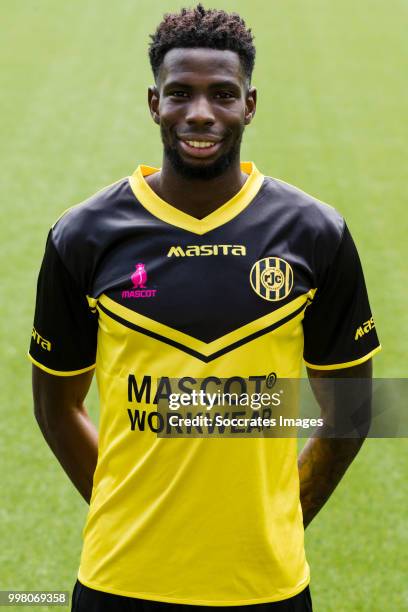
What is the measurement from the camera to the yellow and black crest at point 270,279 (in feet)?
8.91

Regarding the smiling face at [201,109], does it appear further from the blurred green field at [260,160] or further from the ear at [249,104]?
the blurred green field at [260,160]

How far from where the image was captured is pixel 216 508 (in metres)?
2.67

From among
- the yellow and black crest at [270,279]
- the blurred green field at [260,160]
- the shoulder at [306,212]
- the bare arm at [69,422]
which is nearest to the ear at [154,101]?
the shoulder at [306,212]

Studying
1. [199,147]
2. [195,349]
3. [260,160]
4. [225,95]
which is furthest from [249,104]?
[260,160]

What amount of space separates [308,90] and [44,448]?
945 centimetres

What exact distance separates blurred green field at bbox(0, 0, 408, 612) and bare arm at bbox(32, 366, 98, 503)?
2.08m

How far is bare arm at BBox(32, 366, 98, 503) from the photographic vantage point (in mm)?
3055

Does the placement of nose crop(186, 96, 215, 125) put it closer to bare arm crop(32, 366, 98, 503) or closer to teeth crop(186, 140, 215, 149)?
teeth crop(186, 140, 215, 149)

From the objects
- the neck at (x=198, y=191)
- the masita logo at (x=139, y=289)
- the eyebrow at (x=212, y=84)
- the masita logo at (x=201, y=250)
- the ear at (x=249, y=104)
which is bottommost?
the masita logo at (x=139, y=289)

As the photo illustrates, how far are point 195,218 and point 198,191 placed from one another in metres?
0.07

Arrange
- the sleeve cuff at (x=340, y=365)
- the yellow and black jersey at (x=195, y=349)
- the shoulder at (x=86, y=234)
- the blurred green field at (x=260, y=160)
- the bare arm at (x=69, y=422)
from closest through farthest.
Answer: the yellow and black jersey at (x=195, y=349)
the shoulder at (x=86, y=234)
the sleeve cuff at (x=340, y=365)
the bare arm at (x=69, y=422)
the blurred green field at (x=260, y=160)

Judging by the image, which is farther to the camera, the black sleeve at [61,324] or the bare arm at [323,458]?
the bare arm at [323,458]

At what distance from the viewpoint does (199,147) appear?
2.71 meters

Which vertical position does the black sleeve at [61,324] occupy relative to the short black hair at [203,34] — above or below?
below
